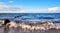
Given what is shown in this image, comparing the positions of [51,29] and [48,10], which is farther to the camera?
[48,10]

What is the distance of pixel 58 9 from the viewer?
32.2 ft

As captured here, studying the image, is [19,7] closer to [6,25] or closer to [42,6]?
[42,6]

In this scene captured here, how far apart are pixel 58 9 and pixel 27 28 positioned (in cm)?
380

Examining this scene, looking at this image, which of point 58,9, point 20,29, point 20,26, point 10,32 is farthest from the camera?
point 58,9

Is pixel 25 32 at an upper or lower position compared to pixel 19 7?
lower

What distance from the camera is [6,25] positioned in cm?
688

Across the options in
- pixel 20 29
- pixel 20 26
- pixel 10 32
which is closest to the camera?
pixel 10 32

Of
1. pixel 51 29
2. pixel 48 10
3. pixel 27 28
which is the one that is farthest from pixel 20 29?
pixel 48 10

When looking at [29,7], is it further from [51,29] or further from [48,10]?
[51,29]

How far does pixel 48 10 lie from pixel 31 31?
14.5 ft

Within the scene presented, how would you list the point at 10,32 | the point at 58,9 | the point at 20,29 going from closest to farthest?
the point at 10,32
the point at 20,29
the point at 58,9

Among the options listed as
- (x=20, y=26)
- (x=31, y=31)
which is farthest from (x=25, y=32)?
(x=20, y=26)

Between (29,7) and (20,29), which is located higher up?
(29,7)

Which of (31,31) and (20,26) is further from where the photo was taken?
(20,26)
